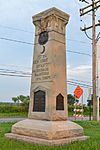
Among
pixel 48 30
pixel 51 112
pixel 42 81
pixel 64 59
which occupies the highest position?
pixel 48 30

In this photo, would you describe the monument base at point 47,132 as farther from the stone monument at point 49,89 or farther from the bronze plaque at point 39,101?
the bronze plaque at point 39,101

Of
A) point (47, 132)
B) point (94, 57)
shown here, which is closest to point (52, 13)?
point (47, 132)

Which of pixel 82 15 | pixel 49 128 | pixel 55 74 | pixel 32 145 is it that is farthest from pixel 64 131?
pixel 82 15

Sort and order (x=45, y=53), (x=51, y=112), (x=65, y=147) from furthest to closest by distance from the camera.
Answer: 1. (x=45, y=53)
2. (x=51, y=112)
3. (x=65, y=147)

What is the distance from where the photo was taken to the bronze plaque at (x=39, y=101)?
29.7ft

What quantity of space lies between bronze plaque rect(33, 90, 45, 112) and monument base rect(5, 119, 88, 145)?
1.42ft

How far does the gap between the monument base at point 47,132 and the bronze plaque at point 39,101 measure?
0.43 m

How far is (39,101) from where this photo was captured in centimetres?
920

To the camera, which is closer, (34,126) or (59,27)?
(34,126)

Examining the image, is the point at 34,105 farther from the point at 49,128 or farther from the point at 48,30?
the point at 48,30

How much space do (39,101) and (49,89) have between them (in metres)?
0.65

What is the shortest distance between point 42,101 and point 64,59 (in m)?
1.60

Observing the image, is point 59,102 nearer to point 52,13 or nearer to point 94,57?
point 52,13

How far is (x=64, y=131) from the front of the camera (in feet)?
27.4
